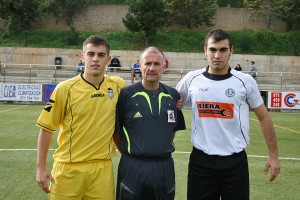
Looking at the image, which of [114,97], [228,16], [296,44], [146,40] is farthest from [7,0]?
[114,97]

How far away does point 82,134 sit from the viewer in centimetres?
387

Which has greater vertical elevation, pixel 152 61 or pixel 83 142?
pixel 152 61

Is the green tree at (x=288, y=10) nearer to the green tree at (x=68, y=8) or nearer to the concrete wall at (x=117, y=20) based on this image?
the concrete wall at (x=117, y=20)

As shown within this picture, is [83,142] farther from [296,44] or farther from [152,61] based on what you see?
[296,44]

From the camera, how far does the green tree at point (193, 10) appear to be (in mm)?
41375

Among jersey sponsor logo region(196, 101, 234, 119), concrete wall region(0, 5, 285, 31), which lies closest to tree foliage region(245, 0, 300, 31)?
concrete wall region(0, 5, 285, 31)

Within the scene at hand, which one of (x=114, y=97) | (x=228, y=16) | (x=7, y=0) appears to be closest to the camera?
(x=114, y=97)

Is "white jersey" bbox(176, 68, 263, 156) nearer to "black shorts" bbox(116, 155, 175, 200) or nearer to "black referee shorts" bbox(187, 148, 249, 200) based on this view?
"black referee shorts" bbox(187, 148, 249, 200)

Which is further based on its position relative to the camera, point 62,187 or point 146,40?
point 146,40

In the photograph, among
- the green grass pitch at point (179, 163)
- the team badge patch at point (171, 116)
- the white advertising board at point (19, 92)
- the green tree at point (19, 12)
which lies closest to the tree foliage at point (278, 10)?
the green tree at point (19, 12)

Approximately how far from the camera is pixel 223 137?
159 inches

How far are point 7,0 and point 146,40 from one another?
15046mm

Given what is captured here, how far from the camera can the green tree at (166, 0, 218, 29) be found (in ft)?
136

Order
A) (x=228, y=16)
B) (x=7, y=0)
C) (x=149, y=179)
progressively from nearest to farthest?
(x=149, y=179) < (x=7, y=0) < (x=228, y=16)
